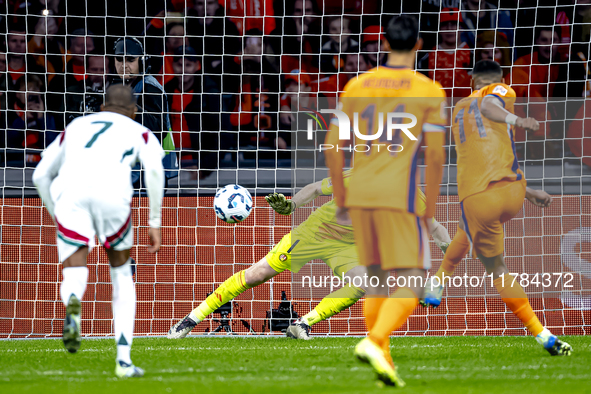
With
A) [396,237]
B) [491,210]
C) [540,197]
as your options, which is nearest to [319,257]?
[491,210]

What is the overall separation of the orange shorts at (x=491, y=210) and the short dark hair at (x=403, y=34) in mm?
2088

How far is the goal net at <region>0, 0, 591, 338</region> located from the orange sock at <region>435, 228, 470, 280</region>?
2.06 meters

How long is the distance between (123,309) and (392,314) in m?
1.32

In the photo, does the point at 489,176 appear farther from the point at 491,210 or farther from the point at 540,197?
the point at 540,197

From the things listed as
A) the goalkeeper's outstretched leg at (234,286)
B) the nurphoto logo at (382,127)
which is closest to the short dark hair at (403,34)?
the nurphoto logo at (382,127)

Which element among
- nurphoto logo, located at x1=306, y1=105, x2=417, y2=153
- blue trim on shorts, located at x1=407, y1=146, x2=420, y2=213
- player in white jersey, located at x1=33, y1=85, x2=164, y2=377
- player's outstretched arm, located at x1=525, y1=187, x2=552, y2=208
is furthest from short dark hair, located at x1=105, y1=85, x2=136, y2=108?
player's outstretched arm, located at x1=525, y1=187, x2=552, y2=208

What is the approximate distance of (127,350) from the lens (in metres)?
3.64

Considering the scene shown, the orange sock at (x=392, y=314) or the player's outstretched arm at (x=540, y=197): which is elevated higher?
the player's outstretched arm at (x=540, y=197)

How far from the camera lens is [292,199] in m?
5.76

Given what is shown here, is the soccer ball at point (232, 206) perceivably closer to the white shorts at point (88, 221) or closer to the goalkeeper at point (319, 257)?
the goalkeeper at point (319, 257)

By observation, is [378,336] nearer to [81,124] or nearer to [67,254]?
[67,254]

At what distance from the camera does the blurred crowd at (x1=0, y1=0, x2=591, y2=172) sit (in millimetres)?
10203

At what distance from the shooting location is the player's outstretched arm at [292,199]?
210 inches

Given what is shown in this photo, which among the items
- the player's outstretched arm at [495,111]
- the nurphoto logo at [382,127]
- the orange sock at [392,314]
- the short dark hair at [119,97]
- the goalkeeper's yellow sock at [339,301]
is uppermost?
the player's outstretched arm at [495,111]
